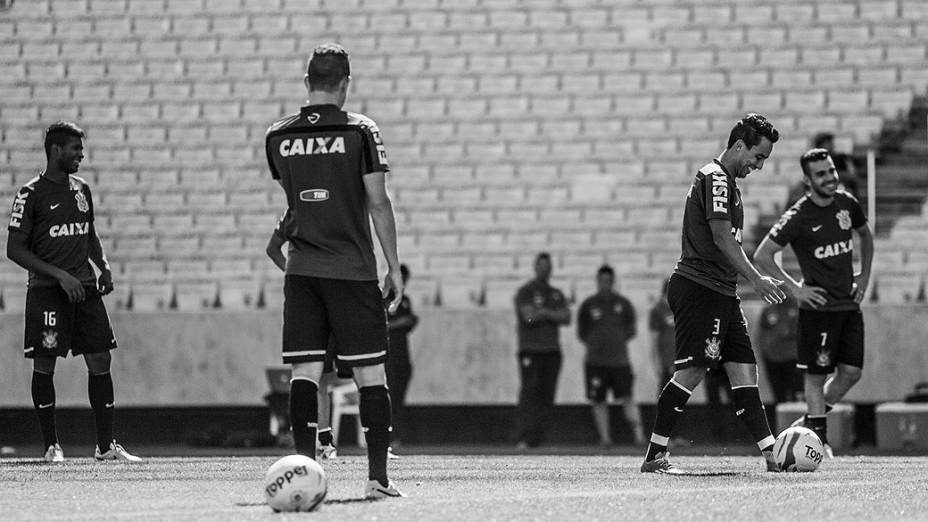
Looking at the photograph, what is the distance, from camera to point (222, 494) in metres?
7.29

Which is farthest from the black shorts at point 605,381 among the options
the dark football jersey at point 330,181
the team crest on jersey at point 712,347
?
the dark football jersey at point 330,181

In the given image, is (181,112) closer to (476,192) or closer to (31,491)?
(476,192)

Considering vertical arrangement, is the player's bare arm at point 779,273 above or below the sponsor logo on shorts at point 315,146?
below

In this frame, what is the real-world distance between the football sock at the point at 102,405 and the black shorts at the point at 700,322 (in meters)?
4.12

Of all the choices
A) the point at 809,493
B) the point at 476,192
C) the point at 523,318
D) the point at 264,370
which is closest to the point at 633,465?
the point at 809,493

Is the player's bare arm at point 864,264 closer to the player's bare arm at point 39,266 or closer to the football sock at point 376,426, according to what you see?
the football sock at point 376,426

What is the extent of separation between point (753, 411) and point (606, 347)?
7.12 m

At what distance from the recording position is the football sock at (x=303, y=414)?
6.86 meters

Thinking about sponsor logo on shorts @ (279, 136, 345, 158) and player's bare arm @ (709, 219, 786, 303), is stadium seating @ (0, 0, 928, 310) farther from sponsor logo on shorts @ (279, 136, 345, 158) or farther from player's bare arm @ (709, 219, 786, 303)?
sponsor logo on shorts @ (279, 136, 345, 158)

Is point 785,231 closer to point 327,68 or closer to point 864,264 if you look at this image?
point 864,264

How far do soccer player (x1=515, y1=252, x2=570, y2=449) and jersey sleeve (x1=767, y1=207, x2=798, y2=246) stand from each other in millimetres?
5306

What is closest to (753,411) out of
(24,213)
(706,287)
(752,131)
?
(706,287)

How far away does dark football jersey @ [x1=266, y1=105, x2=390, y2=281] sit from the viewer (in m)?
6.73

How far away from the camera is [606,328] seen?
52.8ft
